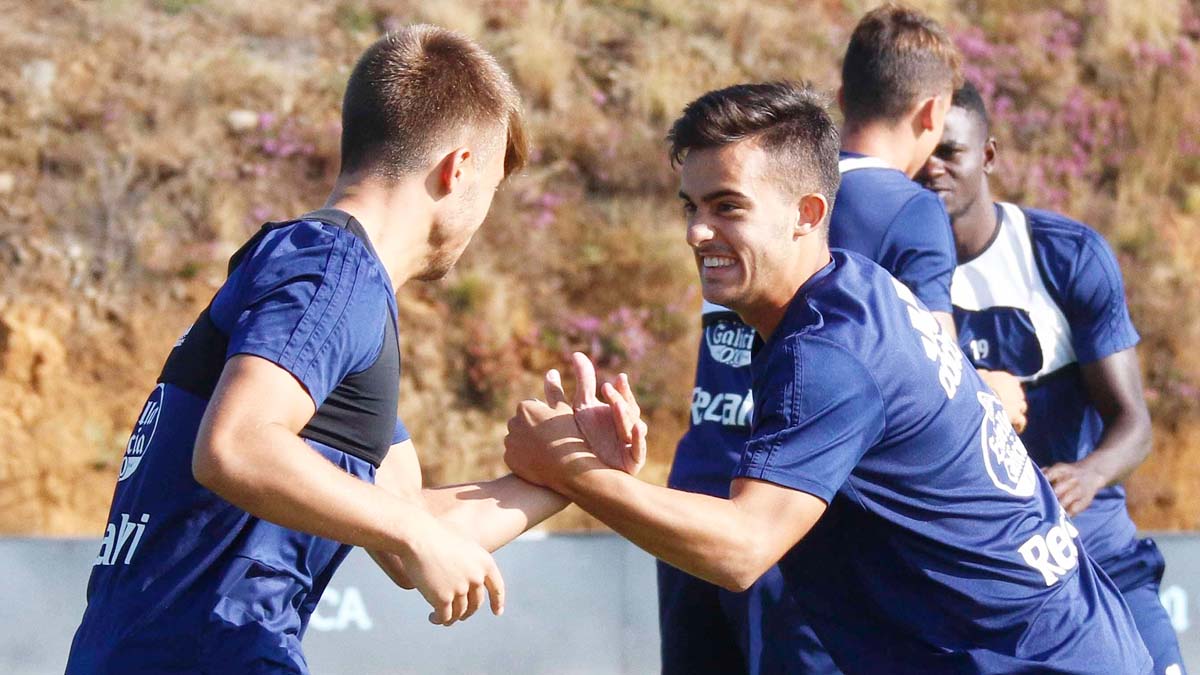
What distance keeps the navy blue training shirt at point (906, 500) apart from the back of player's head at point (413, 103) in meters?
0.72

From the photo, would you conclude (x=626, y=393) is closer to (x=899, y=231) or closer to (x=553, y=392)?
(x=553, y=392)

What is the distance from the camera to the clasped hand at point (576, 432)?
2811mm

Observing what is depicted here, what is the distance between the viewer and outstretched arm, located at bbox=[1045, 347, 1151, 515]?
13.8ft

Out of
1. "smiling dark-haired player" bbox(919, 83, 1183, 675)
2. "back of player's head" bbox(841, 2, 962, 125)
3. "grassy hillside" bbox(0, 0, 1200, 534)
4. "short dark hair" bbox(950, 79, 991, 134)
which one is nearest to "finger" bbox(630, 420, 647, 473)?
"back of player's head" bbox(841, 2, 962, 125)

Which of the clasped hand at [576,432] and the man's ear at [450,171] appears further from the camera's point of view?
the clasped hand at [576,432]

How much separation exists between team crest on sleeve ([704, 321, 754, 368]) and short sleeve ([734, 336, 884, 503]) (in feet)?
4.15

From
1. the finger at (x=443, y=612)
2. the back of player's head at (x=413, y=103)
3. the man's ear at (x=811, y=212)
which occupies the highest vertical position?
the back of player's head at (x=413, y=103)

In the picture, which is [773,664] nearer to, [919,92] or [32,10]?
[919,92]

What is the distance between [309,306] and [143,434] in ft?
1.58

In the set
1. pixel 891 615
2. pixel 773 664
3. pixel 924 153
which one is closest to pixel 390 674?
pixel 773 664

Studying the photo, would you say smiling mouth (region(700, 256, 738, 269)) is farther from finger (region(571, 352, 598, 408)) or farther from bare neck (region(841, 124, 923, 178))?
bare neck (region(841, 124, 923, 178))

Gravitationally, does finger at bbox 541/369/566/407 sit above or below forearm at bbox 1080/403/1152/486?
above

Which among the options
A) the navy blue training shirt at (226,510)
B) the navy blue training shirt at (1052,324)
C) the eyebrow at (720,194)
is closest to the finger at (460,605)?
the navy blue training shirt at (226,510)

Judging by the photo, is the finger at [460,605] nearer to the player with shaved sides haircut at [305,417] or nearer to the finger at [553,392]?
the player with shaved sides haircut at [305,417]
